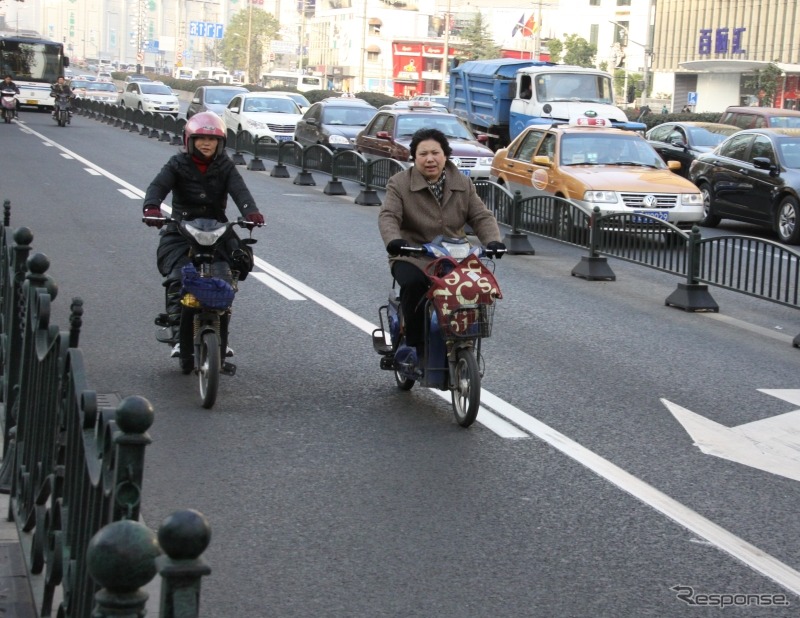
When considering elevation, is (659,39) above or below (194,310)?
above

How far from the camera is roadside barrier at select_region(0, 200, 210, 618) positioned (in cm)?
226

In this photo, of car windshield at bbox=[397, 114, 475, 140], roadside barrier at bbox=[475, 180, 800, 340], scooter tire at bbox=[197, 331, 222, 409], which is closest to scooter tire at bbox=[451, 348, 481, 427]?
scooter tire at bbox=[197, 331, 222, 409]

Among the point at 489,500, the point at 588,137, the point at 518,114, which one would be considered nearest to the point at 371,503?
the point at 489,500

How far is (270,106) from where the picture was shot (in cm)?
3625

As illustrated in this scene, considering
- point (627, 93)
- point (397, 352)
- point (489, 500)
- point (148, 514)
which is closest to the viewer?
point (148, 514)

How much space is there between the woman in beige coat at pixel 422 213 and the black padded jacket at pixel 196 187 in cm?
105

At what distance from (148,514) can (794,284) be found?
7415mm

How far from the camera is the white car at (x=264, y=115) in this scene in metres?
34.4

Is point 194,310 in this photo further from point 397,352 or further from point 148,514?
point 148,514

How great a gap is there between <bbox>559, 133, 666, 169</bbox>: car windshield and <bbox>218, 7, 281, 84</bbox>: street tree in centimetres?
13227

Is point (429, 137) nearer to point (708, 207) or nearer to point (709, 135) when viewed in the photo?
point (708, 207)

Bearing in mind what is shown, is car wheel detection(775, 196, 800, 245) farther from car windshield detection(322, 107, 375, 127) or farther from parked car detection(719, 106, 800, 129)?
car windshield detection(322, 107, 375, 127)

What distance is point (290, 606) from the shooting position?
460cm

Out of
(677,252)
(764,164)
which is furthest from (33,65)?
(677,252)
